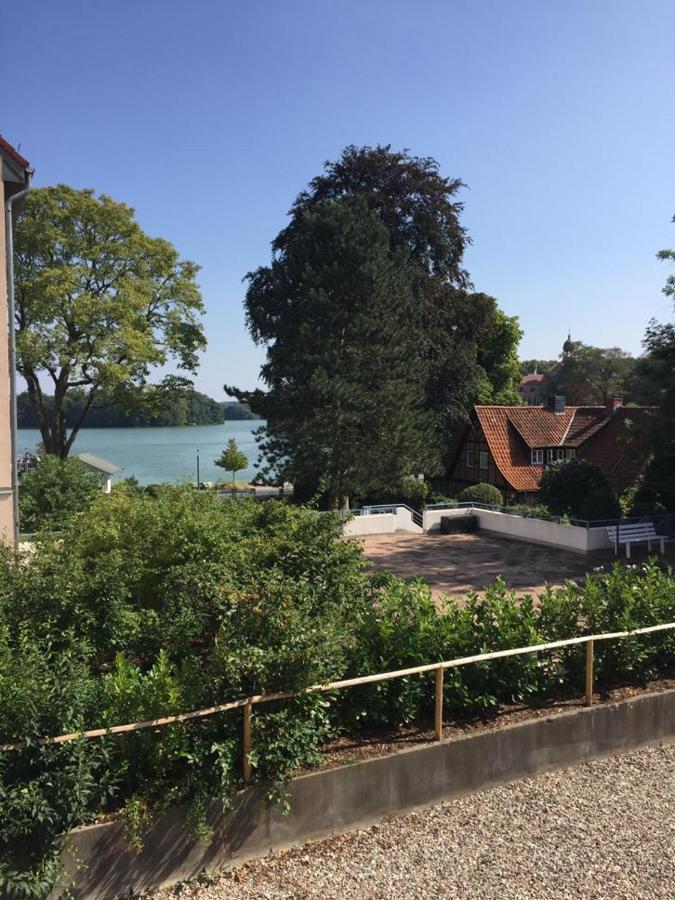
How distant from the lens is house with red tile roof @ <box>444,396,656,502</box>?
109 feet

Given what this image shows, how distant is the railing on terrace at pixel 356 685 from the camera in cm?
482

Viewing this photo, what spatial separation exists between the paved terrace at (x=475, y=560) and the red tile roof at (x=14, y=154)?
1159cm

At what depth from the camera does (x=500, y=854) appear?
5.30 m

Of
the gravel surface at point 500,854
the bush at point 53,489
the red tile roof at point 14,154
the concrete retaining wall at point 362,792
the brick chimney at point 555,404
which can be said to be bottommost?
the gravel surface at point 500,854

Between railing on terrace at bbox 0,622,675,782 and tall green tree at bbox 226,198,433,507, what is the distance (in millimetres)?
19426

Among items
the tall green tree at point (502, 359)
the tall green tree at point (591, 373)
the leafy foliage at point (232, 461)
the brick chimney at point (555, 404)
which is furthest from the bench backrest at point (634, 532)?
the tall green tree at point (591, 373)

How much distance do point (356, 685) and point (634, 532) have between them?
16614 millimetres

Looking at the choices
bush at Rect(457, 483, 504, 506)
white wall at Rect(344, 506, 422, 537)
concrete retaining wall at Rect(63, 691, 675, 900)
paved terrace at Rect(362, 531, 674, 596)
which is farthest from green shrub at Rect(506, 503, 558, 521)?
concrete retaining wall at Rect(63, 691, 675, 900)

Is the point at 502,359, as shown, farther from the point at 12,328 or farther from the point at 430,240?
the point at 12,328

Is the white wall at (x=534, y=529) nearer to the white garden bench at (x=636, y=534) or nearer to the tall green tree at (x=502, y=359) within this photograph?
the white garden bench at (x=636, y=534)

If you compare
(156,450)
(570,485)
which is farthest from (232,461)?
(156,450)

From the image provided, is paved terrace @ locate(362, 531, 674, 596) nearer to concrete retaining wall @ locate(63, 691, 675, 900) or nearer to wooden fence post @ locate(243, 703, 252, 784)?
concrete retaining wall @ locate(63, 691, 675, 900)

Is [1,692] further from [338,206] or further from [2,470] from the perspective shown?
[338,206]

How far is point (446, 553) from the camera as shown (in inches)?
821
